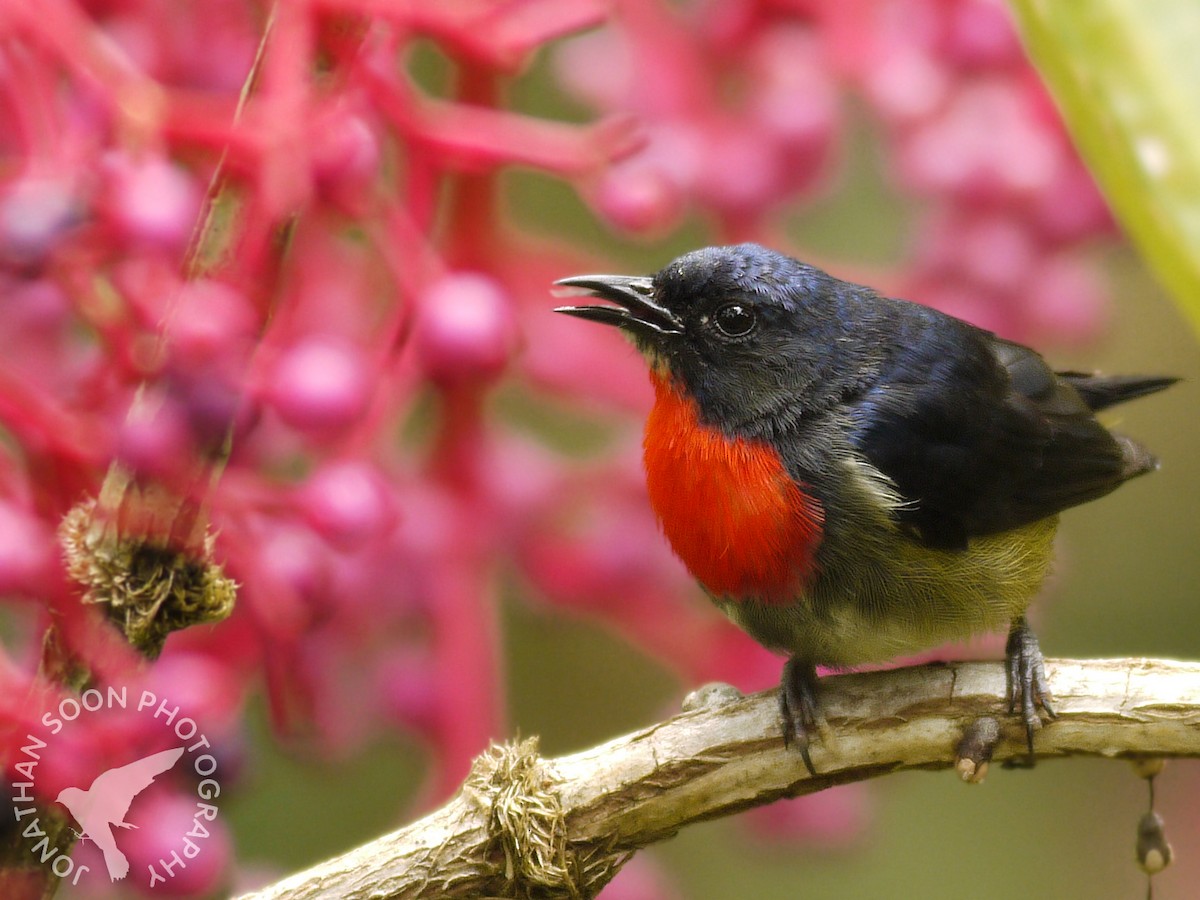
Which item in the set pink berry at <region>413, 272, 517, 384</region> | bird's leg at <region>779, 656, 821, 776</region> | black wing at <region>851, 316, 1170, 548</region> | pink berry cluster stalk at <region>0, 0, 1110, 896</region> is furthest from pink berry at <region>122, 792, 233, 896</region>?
black wing at <region>851, 316, 1170, 548</region>

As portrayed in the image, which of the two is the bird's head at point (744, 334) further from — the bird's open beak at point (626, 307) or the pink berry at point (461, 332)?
the pink berry at point (461, 332)

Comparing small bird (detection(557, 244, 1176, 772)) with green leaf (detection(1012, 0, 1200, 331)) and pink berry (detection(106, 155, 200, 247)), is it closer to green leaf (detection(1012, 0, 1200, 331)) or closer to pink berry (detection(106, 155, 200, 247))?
pink berry (detection(106, 155, 200, 247))

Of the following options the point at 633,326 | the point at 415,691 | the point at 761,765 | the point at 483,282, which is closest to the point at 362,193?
the point at 483,282

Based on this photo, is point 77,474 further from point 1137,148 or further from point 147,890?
point 1137,148

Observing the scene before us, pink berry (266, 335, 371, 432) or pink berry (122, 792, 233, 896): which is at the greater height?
pink berry (266, 335, 371, 432)

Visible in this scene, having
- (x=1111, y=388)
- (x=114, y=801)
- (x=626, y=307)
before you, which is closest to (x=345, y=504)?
(x=114, y=801)

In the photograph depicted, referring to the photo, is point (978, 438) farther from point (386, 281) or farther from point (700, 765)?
point (386, 281)
